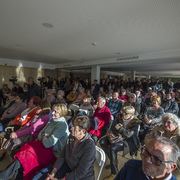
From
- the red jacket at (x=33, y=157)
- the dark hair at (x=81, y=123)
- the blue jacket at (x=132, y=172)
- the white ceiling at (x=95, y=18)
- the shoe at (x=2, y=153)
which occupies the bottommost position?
the shoe at (x=2, y=153)

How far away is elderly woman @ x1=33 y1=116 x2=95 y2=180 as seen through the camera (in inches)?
42.8

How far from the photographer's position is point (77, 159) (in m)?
1.15

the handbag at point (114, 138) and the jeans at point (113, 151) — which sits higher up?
the handbag at point (114, 138)

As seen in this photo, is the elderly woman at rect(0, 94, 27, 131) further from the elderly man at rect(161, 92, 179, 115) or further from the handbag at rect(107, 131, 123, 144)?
the elderly man at rect(161, 92, 179, 115)

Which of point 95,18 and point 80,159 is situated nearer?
point 80,159

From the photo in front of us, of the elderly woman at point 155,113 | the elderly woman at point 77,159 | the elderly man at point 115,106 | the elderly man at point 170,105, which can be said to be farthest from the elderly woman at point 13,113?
the elderly man at point 170,105

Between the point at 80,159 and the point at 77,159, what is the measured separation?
36 mm

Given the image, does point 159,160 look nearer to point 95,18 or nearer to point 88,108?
point 88,108

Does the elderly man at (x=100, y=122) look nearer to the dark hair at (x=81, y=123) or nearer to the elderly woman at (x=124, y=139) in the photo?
the elderly woman at (x=124, y=139)

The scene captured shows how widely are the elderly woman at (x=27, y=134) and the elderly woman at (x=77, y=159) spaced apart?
0.64m

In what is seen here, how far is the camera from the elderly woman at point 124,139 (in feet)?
5.30

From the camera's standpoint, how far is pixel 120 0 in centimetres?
161

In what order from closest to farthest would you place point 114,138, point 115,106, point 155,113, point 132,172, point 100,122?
point 132,172, point 114,138, point 100,122, point 155,113, point 115,106

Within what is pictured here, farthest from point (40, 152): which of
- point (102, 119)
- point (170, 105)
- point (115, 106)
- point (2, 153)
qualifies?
point (170, 105)
